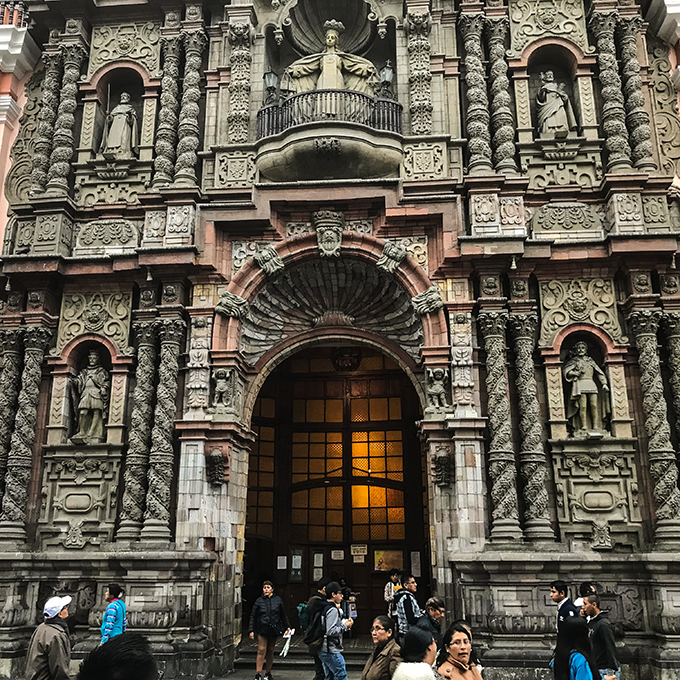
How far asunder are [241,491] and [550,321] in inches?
274

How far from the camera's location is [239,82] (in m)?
15.3

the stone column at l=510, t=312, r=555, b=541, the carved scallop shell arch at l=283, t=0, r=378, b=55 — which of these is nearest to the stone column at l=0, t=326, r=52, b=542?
the carved scallop shell arch at l=283, t=0, r=378, b=55

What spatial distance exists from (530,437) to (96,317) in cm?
899

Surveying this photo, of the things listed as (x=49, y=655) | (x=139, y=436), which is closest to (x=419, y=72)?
(x=139, y=436)

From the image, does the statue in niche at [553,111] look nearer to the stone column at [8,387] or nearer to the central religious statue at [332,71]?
the central religious statue at [332,71]

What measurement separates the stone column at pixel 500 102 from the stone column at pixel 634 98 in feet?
7.88

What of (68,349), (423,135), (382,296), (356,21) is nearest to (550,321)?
(382,296)

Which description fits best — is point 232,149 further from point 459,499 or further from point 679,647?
point 679,647

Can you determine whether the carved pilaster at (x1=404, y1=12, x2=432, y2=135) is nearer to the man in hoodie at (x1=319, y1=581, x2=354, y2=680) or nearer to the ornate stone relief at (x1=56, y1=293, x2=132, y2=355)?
the ornate stone relief at (x1=56, y1=293, x2=132, y2=355)

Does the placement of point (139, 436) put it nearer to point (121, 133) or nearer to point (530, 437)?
point (121, 133)

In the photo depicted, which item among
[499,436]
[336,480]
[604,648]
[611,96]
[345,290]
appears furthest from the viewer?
[336,480]

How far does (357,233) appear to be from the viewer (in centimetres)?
1421

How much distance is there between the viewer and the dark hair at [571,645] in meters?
5.64

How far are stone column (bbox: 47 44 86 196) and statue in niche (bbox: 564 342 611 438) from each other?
36.6ft
